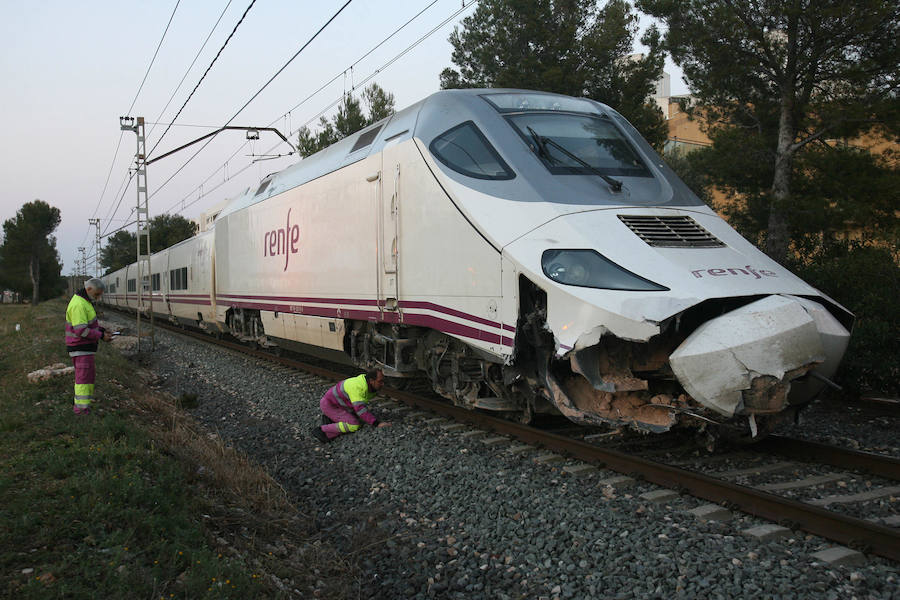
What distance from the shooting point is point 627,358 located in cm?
506

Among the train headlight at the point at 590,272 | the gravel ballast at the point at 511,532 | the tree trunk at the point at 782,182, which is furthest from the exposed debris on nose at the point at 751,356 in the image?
the tree trunk at the point at 782,182

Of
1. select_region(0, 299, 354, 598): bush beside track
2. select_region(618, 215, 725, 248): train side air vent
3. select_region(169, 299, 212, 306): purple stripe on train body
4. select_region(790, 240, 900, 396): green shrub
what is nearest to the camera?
select_region(0, 299, 354, 598): bush beside track

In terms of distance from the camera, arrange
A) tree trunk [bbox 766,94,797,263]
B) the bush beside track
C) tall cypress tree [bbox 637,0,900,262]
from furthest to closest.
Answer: tree trunk [bbox 766,94,797,263]
tall cypress tree [bbox 637,0,900,262]
the bush beside track

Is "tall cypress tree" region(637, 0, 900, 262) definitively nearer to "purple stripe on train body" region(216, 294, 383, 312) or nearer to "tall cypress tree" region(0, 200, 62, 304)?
"purple stripe on train body" region(216, 294, 383, 312)

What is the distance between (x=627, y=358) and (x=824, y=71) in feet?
28.7

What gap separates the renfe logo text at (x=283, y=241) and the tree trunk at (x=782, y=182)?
26.4 feet

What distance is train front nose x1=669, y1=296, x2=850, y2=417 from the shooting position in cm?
421

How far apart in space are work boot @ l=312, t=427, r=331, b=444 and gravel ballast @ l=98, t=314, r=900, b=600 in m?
0.10

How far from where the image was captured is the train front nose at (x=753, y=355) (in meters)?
4.21

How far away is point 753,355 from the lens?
13.8 feet

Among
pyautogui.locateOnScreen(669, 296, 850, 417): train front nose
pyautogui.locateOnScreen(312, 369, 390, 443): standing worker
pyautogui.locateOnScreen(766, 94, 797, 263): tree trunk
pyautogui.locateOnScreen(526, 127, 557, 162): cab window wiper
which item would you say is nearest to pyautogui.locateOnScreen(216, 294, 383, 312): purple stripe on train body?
pyautogui.locateOnScreen(312, 369, 390, 443): standing worker

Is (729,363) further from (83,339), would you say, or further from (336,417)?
(83,339)

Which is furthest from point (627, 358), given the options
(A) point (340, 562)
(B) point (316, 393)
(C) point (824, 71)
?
(C) point (824, 71)

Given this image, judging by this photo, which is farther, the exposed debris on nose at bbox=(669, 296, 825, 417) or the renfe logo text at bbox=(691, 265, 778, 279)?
the renfe logo text at bbox=(691, 265, 778, 279)
